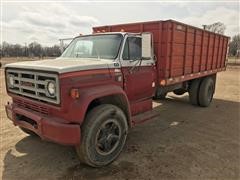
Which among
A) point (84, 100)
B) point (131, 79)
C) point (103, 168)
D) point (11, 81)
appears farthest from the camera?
point (131, 79)

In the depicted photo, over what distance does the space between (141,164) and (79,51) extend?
2.62 m

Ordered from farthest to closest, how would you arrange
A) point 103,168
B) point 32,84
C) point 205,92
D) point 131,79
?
point 205,92
point 131,79
point 103,168
point 32,84

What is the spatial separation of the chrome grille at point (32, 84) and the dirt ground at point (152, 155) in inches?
47.7

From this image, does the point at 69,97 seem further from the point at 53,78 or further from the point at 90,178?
the point at 90,178

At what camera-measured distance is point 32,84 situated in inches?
145

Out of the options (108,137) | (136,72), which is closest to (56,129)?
(108,137)

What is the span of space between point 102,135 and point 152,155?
111 centimetres

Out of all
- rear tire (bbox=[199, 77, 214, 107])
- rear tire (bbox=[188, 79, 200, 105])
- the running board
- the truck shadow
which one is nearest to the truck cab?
the running board

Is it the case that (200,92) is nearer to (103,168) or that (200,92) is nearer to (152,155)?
(152,155)

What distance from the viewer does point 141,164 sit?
394 centimetres

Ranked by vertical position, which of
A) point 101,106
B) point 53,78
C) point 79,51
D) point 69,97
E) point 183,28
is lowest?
point 101,106

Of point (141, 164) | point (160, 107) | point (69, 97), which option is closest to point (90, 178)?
point (141, 164)

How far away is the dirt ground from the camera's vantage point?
12.0ft

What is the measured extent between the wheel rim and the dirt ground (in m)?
Answer: 0.30
